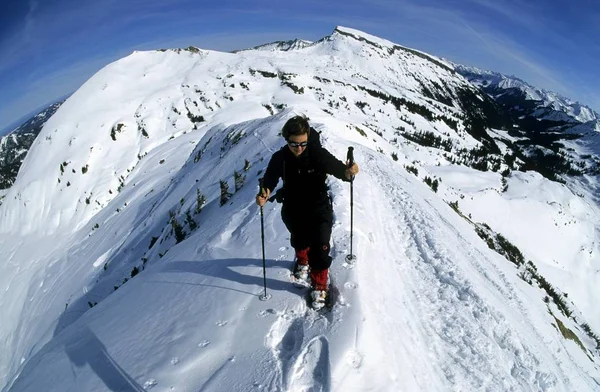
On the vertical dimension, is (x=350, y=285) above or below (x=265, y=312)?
above

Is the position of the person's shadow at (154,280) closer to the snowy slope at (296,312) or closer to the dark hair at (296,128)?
the snowy slope at (296,312)

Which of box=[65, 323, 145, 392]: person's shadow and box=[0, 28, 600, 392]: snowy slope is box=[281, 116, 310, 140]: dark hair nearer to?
box=[0, 28, 600, 392]: snowy slope

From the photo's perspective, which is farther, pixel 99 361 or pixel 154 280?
pixel 154 280

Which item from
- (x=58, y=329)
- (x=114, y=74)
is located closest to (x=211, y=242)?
(x=58, y=329)

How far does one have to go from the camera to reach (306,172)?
480cm

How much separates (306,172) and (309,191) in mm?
276

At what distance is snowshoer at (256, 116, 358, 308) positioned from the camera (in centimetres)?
476

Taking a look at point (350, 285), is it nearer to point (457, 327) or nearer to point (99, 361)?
point (457, 327)

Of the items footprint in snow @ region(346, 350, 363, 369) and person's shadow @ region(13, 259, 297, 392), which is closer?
footprint in snow @ region(346, 350, 363, 369)

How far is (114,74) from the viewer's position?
6856 centimetres

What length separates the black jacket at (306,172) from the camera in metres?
4.77

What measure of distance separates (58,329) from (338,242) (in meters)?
13.7

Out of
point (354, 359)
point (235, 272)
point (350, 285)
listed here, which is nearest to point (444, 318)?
point (350, 285)

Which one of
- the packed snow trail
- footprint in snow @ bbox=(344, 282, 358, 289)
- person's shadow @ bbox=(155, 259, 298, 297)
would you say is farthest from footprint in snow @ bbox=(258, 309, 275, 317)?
the packed snow trail
